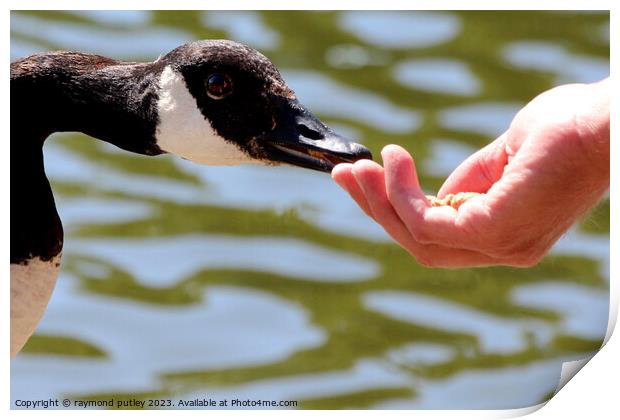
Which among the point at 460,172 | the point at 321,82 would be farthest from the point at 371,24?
the point at 460,172

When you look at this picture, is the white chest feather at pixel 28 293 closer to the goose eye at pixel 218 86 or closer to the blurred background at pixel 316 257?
the goose eye at pixel 218 86

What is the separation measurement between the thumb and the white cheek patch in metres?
0.46

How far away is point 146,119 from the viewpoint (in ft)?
8.98

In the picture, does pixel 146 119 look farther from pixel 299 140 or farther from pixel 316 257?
pixel 316 257

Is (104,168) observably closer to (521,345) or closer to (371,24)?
(371,24)

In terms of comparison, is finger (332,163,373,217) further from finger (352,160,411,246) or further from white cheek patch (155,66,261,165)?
white cheek patch (155,66,261,165)

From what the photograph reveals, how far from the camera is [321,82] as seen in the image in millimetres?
5262

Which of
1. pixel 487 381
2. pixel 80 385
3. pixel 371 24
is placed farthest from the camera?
pixel 371 24

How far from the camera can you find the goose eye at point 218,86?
8.81 ft

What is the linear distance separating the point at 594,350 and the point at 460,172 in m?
0.77

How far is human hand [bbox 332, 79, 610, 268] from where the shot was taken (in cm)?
248

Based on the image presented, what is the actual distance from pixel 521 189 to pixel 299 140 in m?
0.51

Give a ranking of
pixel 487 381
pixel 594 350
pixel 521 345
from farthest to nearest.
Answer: pixel 521 345 → pixel 487 381 → pixel 594 350

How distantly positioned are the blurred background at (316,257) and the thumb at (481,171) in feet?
3.89
